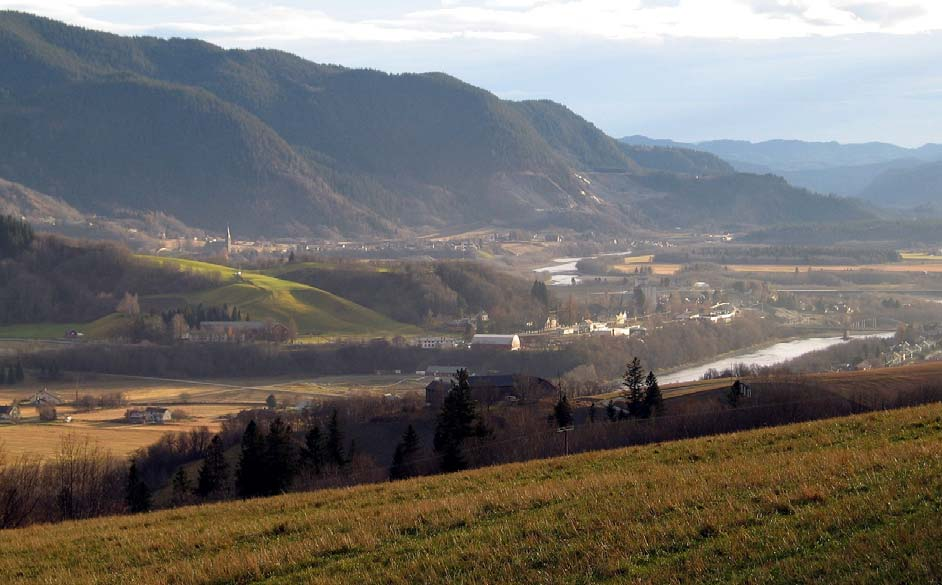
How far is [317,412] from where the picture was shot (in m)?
48.9

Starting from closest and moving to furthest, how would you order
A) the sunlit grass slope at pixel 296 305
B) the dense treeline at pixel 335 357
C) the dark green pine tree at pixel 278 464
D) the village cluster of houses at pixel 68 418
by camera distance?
1. the dark green pine tree at pixel 278 464
2. the village cluster of houses at pixel 68 418
3. the dense treeline at pixel 335 357
4. the sunlit grass slope at pixel 296 305

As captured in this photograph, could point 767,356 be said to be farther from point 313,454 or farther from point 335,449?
point 313,454

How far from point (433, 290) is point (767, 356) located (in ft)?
114

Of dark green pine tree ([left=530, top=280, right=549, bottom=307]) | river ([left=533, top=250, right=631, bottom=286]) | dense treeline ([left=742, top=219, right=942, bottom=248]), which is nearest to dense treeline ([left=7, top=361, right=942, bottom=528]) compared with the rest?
dark green pine tree ([left=530, top=280, right=549, bottom=307])

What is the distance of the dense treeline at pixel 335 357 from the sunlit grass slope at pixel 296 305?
34.0 ft

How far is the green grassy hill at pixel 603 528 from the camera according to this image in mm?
10703

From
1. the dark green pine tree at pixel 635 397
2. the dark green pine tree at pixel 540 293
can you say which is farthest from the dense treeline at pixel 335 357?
the dark green pine tree at pixel 635 397

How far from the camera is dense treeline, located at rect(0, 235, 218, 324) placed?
94.4 metres

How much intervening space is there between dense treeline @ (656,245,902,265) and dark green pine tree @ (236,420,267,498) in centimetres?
11873

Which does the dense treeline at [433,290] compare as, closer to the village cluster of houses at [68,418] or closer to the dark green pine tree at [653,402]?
the village cluster of houses at [68,418]

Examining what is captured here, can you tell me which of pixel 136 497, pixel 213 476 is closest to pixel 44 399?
pixel 213 476

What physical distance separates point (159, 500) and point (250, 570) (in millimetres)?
20110

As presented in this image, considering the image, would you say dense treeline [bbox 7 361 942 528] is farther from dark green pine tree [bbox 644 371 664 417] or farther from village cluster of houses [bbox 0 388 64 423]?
village cluster of houses [bbox 0 388 64 423]

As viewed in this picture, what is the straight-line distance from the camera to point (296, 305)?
93.6 meters
